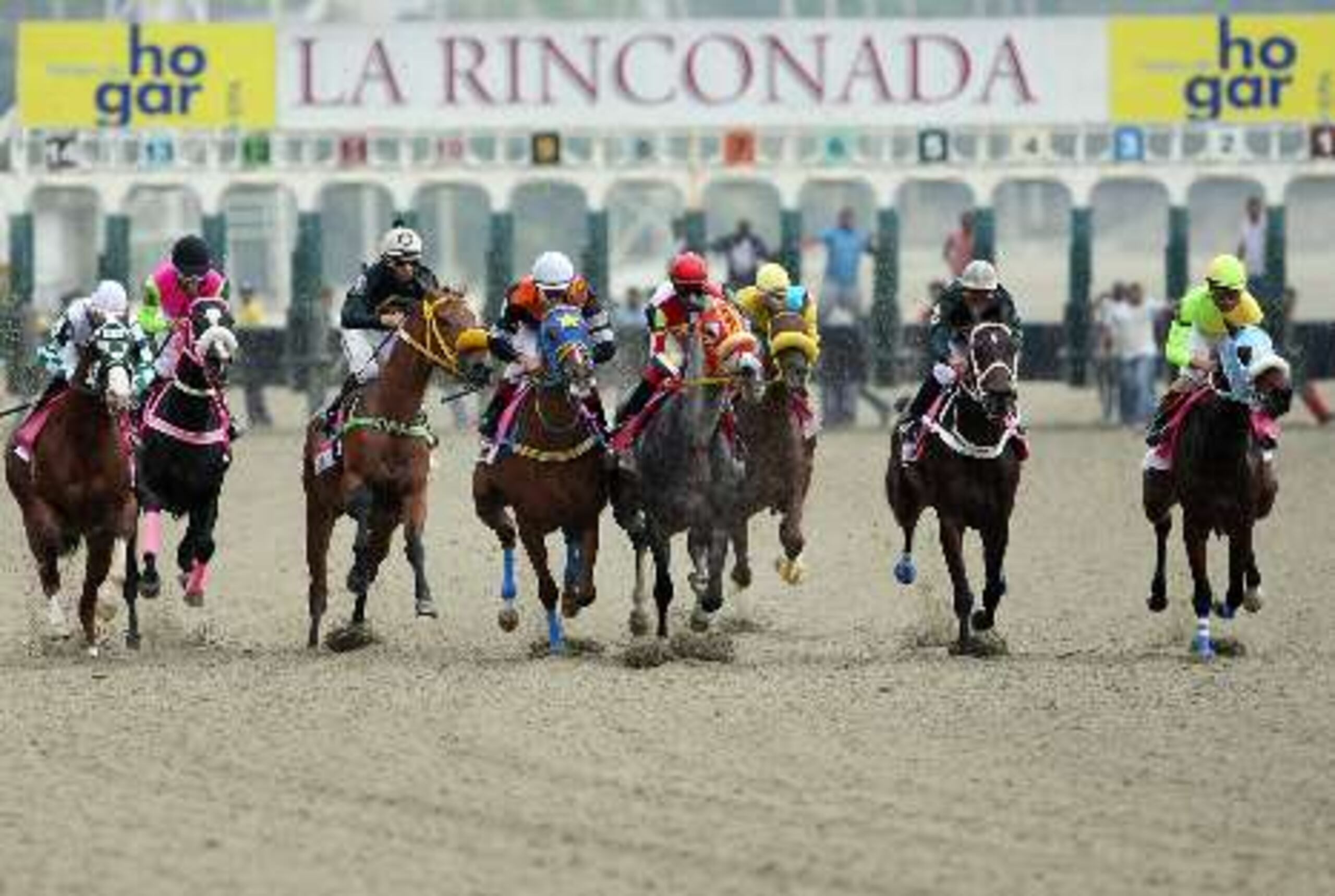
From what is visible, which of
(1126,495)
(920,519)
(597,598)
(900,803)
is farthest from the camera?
(1126,495)

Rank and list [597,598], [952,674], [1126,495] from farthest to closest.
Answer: [1126,495]
[597,598]
[952,674]

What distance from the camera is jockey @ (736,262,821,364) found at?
625 inches

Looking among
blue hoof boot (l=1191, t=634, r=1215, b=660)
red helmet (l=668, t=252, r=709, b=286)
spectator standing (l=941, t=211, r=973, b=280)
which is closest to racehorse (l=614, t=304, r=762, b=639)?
red helmet (l=668, t=252, r=709, b=286)

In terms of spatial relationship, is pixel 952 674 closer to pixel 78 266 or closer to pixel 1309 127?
pixel 1309 127

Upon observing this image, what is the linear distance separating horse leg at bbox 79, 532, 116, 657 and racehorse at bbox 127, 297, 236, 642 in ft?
1.06

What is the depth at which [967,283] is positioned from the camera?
14961 mm

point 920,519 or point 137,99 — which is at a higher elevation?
point 137,99

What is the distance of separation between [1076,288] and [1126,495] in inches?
392

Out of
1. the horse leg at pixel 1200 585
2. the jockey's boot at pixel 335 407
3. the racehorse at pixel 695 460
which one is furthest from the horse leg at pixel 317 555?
the horse leg at pixel 1200 585

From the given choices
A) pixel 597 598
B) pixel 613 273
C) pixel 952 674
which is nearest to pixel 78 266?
pixel 613 273

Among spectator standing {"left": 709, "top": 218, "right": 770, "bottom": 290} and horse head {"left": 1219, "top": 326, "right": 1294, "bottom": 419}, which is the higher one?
spectator standing {"left": 709, "top": 218, "right": 770, "bottom": 290}

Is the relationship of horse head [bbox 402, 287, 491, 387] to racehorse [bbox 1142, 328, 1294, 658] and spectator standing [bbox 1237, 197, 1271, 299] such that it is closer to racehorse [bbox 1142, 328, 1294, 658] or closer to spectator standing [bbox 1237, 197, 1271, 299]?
racehorse [bbox 1142, 328, 1294, 658]

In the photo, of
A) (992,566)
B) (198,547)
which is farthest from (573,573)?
(198,547)

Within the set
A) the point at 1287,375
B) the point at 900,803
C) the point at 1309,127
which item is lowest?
the point at 900,803
